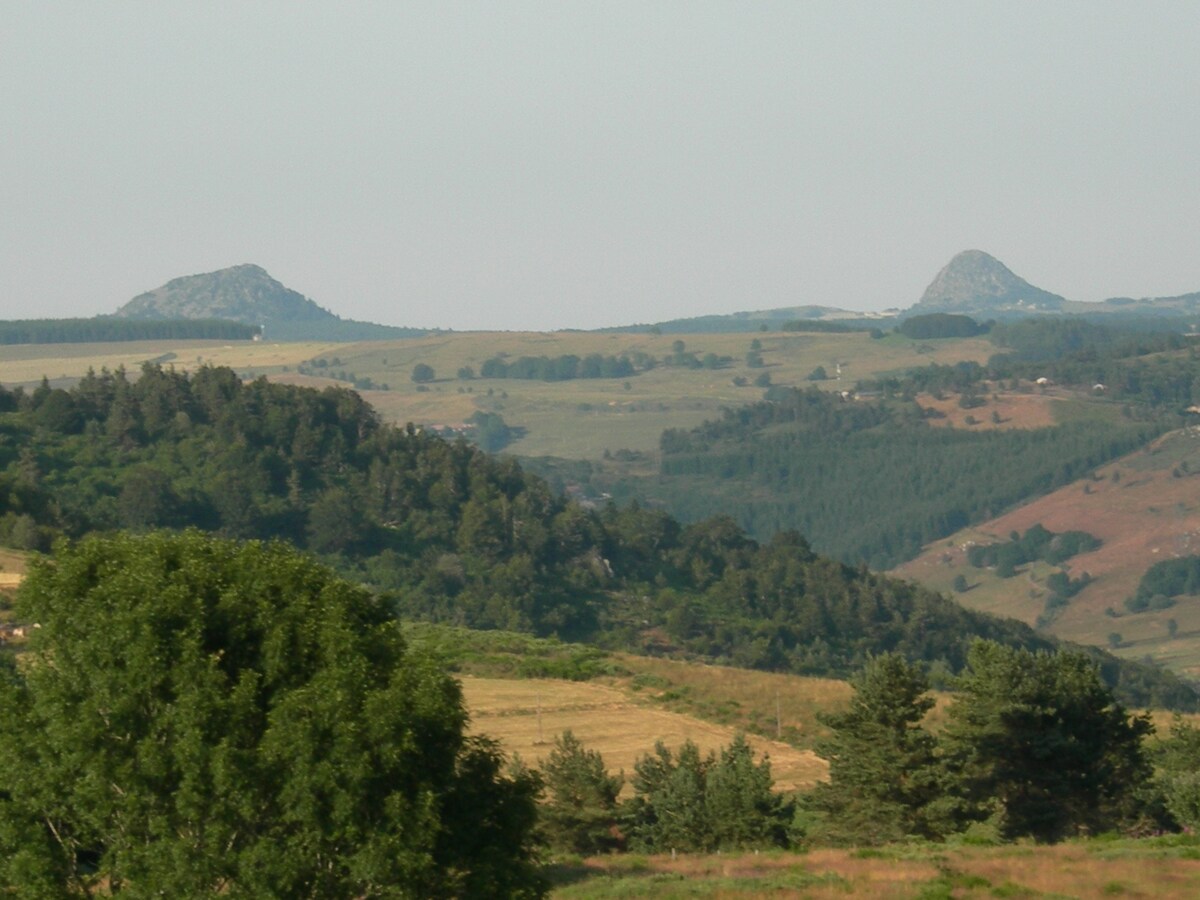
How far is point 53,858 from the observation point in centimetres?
2006

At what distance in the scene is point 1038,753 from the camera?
112 ft

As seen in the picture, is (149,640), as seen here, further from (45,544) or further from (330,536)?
(330,536)

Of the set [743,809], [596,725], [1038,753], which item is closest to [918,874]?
[743,809]

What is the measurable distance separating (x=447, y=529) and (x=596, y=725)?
55.4 meters

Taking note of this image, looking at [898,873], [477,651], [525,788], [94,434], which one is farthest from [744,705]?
[94,434]

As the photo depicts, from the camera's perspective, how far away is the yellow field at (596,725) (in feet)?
146

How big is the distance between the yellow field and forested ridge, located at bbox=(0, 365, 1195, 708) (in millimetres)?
34711

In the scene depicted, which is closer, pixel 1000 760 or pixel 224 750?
pixel 224 750

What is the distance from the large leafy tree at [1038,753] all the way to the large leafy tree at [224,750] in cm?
1504

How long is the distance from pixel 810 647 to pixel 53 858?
8154 cm

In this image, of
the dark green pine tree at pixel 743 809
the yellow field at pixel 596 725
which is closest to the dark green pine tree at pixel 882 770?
the dark green pine tree at pixel 743 809

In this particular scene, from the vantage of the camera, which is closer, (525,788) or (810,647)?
(525,788)

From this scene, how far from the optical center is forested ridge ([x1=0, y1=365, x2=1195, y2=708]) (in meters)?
95.2

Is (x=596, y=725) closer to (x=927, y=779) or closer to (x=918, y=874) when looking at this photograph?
(x=927, y=779)
